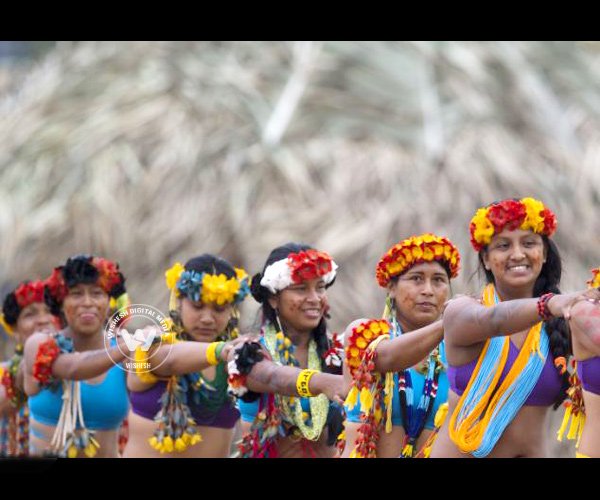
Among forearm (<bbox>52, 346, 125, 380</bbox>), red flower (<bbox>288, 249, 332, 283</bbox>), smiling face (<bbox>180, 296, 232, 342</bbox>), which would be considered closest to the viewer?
red flower (<bbox>288, 249, 332, 283</bbox>)

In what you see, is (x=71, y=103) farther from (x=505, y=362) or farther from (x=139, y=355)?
(x=505, y=362)

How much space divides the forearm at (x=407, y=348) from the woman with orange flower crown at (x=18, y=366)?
2315 mm

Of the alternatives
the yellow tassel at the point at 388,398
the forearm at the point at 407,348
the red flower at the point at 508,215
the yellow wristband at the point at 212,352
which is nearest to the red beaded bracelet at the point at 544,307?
the forearm at the point at 407,348

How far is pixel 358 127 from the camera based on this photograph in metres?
9.95

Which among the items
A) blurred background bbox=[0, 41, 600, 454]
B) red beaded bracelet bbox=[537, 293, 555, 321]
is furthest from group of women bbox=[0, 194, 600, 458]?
blurred background bbox=[0, 41, 600, 454]

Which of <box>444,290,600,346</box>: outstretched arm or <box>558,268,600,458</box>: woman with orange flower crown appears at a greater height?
<box>444,290,600,346</box>: outstretched arm

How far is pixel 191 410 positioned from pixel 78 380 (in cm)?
62

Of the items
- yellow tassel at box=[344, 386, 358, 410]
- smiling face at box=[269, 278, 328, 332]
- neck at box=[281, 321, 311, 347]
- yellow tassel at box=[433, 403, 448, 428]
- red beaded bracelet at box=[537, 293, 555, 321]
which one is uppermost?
smiling face at box=[269, 278, 328, 332]

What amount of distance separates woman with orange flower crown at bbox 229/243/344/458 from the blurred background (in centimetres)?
301

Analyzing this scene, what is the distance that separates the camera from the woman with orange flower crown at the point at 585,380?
4309mm

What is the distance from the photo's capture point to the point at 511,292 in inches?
196

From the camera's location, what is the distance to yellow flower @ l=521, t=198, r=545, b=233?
5.00 m

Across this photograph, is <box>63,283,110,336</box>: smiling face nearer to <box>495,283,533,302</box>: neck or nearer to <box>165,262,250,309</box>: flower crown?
<box>165,262,250,309</box>: flower crown

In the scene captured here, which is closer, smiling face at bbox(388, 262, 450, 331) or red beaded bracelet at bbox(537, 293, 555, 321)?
red beaded bracelet at bbox(537, 293, 555, 321)
